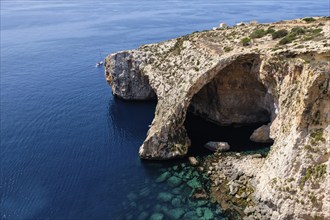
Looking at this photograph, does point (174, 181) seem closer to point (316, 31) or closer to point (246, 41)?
point (246, 41)

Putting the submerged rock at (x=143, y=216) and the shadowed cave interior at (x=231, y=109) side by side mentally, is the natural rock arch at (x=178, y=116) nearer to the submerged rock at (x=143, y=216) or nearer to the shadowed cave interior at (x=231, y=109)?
the shadowed cave interior at (x=231, y=109)

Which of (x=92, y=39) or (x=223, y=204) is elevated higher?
(x=92, y=39)

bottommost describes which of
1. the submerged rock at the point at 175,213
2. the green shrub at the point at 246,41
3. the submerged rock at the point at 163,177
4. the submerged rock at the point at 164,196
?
the submerged rock at the point at 175,213

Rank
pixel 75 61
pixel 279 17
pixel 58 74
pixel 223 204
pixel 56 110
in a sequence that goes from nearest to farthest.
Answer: pixel 223 204 < pixel 56 110 < pixel 58 74 < pixel 75 61 < pixel 279 17

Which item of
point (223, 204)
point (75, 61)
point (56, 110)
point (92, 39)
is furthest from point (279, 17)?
point (223, 204)

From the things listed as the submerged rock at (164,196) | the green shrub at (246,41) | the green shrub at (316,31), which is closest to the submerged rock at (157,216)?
the submerged rock at (164,196)

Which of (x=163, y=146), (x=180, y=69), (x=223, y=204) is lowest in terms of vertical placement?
(x=223, y=204)

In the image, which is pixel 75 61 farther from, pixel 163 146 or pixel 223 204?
pixel 223 204
